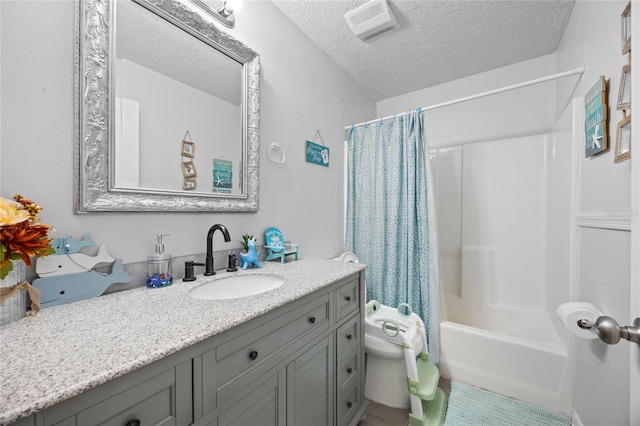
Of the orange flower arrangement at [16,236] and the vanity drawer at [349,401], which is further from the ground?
the orange flower arrangement at [16,236]

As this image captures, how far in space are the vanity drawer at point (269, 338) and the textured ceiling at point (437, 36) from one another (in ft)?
5.88

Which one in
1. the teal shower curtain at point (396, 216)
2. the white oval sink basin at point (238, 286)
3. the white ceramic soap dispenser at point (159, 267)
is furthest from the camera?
the teal shower curtain at point (396, 216)

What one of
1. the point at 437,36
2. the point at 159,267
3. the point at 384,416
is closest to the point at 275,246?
the point at 159,267

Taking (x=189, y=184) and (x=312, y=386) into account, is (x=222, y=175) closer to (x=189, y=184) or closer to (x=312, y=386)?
(x=189, y=184)

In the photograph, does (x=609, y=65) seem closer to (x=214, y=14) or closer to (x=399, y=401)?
(x=214, y=14)

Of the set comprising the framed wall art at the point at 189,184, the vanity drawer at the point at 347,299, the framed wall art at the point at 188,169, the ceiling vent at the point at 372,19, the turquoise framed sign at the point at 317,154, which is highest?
the ceiling vent at the point at 372,19

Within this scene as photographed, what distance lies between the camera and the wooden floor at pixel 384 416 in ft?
4.88

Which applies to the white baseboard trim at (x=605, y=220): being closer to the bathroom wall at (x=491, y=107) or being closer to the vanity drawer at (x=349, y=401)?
the bathroom wall at (x=491, y=107)

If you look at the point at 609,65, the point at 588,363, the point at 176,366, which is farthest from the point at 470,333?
the point at 176,366

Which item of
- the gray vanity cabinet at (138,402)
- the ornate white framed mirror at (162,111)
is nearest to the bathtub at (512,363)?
the ornate white framed mirror at (162,111)

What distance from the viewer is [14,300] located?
0.68 metres

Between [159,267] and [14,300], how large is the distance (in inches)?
15.2

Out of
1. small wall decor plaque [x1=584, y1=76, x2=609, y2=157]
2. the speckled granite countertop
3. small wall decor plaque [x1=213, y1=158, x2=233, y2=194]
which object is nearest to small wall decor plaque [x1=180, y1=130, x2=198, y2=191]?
small wall decor plaque [x1=213, y1=158, x2=233, y2=194]

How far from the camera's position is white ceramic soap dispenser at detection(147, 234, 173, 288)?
1.00 m
